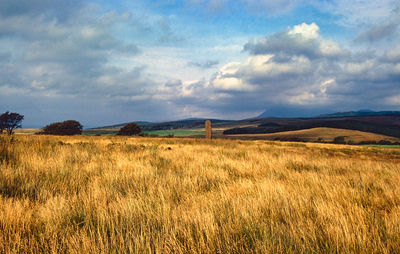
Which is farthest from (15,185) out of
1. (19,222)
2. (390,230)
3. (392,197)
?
(392,197)

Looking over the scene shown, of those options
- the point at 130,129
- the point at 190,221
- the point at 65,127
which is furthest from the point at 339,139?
the point at 65,127

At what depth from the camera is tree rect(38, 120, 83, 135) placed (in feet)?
137

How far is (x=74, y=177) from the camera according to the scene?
13.3 ft

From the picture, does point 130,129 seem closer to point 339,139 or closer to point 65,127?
point 65,127

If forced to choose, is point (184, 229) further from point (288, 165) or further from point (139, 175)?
point (288, 165)

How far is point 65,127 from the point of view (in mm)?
42375

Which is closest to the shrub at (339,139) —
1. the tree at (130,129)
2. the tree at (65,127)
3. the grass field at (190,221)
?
the tree at (130,129)

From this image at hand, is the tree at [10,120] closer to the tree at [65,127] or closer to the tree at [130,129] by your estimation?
the tree at [65,127]

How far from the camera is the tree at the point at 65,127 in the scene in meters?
41.8

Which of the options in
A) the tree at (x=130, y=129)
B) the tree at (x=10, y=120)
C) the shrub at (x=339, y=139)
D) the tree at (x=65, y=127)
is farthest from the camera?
the shrub at (x=339, y=139)

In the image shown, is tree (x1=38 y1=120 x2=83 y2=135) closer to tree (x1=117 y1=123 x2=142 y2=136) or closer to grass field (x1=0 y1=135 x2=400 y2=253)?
tree (x1=117 y1=123 x2=142 y2=136)

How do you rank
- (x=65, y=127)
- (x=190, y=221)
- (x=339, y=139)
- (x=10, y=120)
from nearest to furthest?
(x=190, y=221), (x=10, y=120), (x=65, y=127), (x=339, y=139)

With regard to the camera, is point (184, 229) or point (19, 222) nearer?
point (184, 229)

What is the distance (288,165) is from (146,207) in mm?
5100
